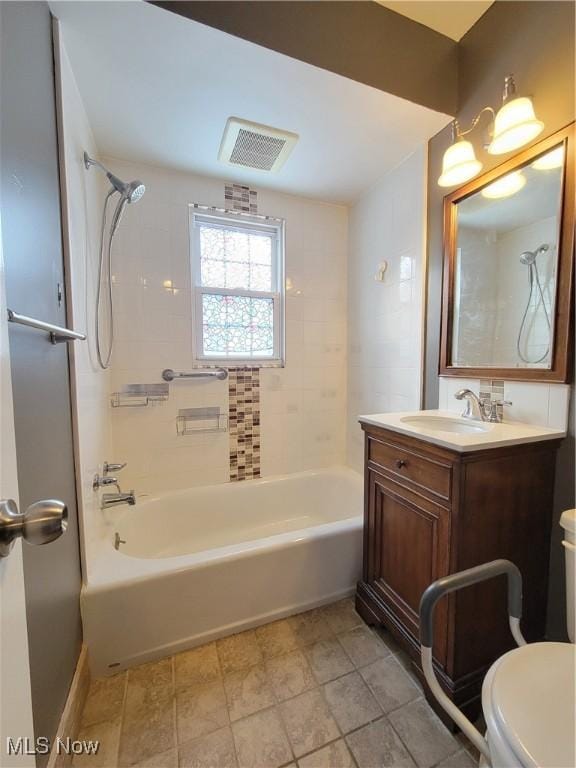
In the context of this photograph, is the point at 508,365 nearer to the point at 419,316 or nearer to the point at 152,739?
the point at 419,316

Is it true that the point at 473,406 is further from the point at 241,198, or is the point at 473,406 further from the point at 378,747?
the point at 241,198

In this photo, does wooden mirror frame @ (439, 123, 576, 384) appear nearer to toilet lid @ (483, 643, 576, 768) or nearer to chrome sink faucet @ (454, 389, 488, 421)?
chrome sink faucet @ (454, 389, 488, 421)

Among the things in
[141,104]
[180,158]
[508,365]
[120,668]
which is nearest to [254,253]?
[180,158]

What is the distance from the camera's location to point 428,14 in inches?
53.5

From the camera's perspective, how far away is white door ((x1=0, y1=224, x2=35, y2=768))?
1.22 ft

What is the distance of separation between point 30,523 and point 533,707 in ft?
3.19

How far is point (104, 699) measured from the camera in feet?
3.65

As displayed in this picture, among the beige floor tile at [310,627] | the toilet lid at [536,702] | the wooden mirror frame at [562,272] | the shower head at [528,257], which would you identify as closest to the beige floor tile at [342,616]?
the beige floor tile at [310,627]

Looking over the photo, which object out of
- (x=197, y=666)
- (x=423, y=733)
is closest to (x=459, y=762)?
(x=423, y=733)

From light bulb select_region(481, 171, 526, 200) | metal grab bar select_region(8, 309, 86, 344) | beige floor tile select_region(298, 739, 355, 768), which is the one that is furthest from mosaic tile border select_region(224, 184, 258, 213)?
beige floor tile select_region(298, 739, 355, 768)

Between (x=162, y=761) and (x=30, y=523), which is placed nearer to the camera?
(x=30, y=523)

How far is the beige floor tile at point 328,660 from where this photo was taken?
119 centimetres

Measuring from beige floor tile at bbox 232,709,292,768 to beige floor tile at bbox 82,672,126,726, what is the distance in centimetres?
42

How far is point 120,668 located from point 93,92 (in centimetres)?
235
